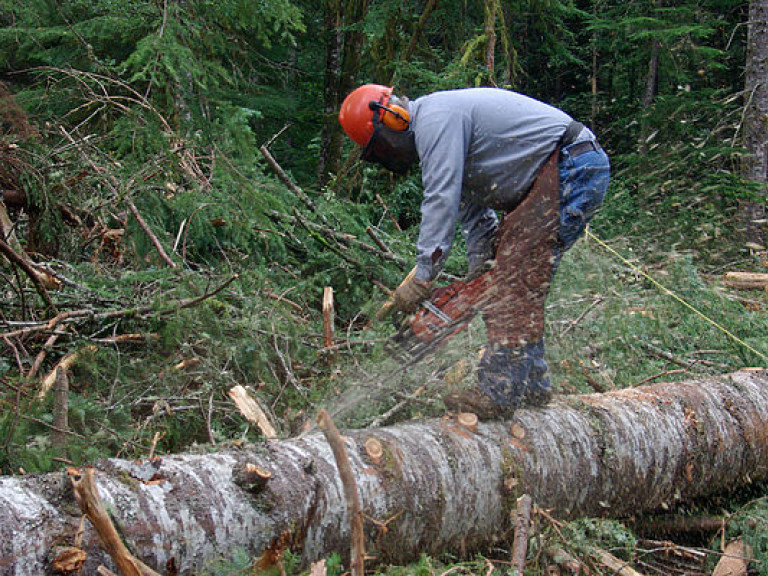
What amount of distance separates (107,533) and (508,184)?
2434 mm

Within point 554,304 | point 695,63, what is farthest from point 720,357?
point 695,63

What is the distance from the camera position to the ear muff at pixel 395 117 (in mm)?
3262

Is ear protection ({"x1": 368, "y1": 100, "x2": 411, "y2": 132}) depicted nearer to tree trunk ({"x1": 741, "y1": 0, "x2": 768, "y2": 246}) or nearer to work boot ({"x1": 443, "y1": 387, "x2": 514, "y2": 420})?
work boot ({"x1": 443, "y1": 387, "x2": 514, "y2": 420})

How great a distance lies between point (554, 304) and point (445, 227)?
2292 mm

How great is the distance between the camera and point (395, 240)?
581cm

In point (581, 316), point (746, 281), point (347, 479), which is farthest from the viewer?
point (746, 281)

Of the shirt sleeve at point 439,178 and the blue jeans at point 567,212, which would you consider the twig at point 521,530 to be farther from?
the shirt sleeve at point 439,178

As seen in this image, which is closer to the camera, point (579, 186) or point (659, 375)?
point (579, 186)

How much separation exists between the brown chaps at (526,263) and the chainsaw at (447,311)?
0.06 m

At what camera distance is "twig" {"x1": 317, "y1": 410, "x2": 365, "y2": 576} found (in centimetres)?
170

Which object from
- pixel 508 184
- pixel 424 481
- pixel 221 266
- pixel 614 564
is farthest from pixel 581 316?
pixel 221 266

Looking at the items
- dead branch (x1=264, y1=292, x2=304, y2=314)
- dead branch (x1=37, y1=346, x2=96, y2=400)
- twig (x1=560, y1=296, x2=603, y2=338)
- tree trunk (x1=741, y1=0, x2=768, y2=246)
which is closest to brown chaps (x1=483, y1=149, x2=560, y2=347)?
twig (x1=560, y1=296, x2=603, y2=338)

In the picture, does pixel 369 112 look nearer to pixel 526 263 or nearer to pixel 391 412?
pixel 526 263

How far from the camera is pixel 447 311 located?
334 cm
